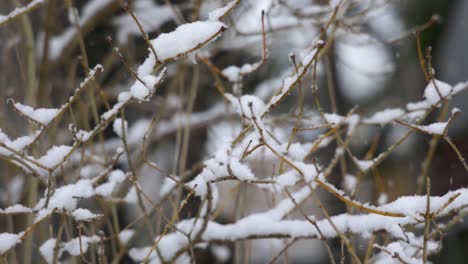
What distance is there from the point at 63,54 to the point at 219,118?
1422 millimetres

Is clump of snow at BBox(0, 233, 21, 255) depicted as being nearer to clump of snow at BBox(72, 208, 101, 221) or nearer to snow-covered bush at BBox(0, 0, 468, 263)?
snow-covered bush at BBox(0, 0, 468, 263)

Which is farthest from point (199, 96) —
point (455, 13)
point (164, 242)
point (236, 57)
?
point (455, 13)

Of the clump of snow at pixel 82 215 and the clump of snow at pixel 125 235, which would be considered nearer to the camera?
the clump of snow at pixel 82 215

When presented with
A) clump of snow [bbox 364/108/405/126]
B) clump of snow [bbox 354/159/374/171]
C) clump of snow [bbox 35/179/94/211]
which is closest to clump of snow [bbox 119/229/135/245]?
clump of snow [bbox 35/179/94/211]

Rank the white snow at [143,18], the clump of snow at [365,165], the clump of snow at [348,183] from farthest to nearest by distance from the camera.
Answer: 1. the white snow at [143,18]
2. the clump of snow at [348,183]
3. the clump of snow at [365,165]

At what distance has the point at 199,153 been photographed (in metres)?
5.58

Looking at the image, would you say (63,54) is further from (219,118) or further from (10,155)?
(10,155)

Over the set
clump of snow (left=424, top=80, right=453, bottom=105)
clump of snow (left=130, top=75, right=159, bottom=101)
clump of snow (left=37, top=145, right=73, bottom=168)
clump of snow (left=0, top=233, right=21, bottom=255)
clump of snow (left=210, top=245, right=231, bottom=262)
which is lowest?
clump of snow (left=210, top=245, right=231, bottom=262)

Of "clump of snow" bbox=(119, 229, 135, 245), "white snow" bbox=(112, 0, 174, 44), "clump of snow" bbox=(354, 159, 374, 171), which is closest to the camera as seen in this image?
"clump of snow" bbox=(354, 159, 374, 171)

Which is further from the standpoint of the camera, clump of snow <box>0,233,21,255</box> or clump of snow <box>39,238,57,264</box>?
clump of snow <box>39,238,57,264</box>

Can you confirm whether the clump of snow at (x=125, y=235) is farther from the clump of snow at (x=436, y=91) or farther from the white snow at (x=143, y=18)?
the white snow at (x=143, y=18)

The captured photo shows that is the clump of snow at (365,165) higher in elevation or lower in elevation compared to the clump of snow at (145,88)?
lower

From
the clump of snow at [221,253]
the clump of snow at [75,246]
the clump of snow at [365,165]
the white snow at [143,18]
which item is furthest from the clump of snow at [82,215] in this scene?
the clump of snow at [221,253]

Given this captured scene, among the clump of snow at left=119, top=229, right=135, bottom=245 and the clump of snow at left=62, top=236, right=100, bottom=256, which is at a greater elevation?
the clump of snow at left=62, top=236, right=100, bottom=256
